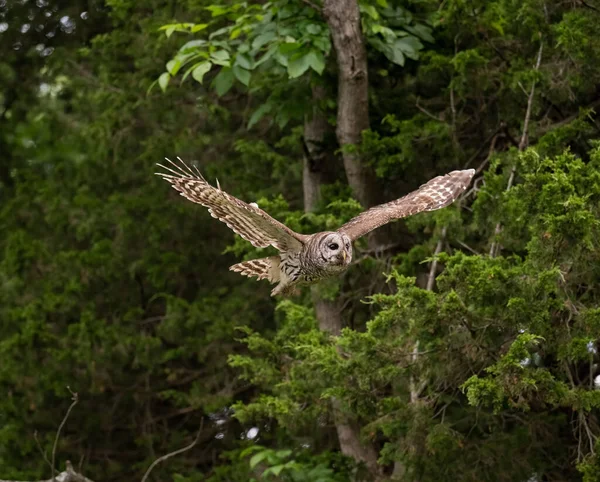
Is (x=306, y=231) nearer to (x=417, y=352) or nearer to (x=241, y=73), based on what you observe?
(x=241, y=73)

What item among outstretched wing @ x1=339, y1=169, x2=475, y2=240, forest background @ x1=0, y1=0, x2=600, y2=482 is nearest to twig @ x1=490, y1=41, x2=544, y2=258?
forest background @ x1=0, y1=0, x2=600, y2=482

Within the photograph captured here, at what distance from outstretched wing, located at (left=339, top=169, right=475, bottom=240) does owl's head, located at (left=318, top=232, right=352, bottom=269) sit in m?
0.16

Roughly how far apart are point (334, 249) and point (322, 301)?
202 cm

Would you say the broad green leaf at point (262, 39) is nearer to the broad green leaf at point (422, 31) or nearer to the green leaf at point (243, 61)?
the green leaf at point (243, 61)

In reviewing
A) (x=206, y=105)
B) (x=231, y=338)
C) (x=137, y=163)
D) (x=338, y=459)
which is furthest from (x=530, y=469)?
(x=137, y=163)

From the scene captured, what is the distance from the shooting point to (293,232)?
25.8ft

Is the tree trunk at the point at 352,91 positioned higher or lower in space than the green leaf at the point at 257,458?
higher

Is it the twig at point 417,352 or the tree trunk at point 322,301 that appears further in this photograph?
the tree trunk at point 322,301

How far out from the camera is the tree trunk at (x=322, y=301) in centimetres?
962

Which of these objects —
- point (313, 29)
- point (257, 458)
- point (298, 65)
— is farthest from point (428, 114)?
point (257, 458)

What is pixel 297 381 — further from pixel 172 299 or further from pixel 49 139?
pixel 49 139

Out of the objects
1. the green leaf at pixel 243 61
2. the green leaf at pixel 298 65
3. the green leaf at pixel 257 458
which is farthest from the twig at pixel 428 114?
the green leaf at pixel 257 458

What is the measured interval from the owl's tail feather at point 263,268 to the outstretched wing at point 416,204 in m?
0.59

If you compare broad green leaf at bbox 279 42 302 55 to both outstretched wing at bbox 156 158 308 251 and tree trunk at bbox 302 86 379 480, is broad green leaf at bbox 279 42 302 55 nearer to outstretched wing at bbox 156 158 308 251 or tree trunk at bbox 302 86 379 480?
tree trunk at bbox 302 86 379 480
